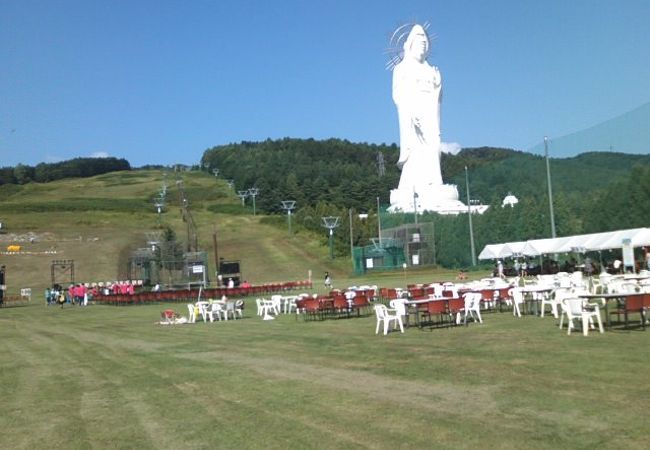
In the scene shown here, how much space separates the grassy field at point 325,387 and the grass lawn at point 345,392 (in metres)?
0.03

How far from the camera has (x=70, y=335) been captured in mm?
20797

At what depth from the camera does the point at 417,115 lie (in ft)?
269

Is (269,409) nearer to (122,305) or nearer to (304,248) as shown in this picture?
(122,305)

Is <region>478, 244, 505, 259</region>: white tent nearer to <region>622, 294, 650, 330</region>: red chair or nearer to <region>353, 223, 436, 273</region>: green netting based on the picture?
<region>353, 223, 436, 273</region>: green netting

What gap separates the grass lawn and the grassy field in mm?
25

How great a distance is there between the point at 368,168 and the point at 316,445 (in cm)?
14192

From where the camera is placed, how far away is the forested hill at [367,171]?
65.0 metres

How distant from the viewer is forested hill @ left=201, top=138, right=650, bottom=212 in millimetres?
65000

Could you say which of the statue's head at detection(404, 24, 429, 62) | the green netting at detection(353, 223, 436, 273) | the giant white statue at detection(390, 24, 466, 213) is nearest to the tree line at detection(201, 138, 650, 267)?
the green netting at detection(353, 223, 436, 273)

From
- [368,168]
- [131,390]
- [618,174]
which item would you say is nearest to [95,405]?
[131,390]

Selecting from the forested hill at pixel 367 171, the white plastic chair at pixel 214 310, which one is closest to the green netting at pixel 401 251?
the forested hill at pixel 367 171

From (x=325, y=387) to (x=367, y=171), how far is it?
132 m

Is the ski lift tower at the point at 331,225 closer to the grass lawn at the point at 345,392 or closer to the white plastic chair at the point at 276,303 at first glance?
the white plastic chair at the point at 276,303

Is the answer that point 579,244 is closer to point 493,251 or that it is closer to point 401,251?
point 493,251
